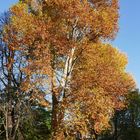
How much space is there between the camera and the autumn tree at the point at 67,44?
25578 millimetres

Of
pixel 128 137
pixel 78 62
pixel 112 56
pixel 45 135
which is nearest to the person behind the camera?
pixel 78 62

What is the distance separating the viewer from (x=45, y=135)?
1506 inches

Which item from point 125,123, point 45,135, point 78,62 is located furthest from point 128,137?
point 78,62

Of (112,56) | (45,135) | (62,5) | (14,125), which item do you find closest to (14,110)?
(14,125)

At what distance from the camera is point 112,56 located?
30.5 metres

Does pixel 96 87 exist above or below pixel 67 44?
below

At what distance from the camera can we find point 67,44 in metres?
26.2

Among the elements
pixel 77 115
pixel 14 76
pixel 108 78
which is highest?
pixel 14 76

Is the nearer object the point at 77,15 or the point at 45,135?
the point at 77,15

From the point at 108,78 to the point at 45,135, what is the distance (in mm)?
13664

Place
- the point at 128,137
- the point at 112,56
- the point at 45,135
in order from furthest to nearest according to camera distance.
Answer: the point at 128,137 → the point at 45,135 → the point at 112,56

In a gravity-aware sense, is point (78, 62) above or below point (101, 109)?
above

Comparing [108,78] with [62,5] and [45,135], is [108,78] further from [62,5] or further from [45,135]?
[45,135]

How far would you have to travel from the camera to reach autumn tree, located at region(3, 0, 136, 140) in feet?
83.9
